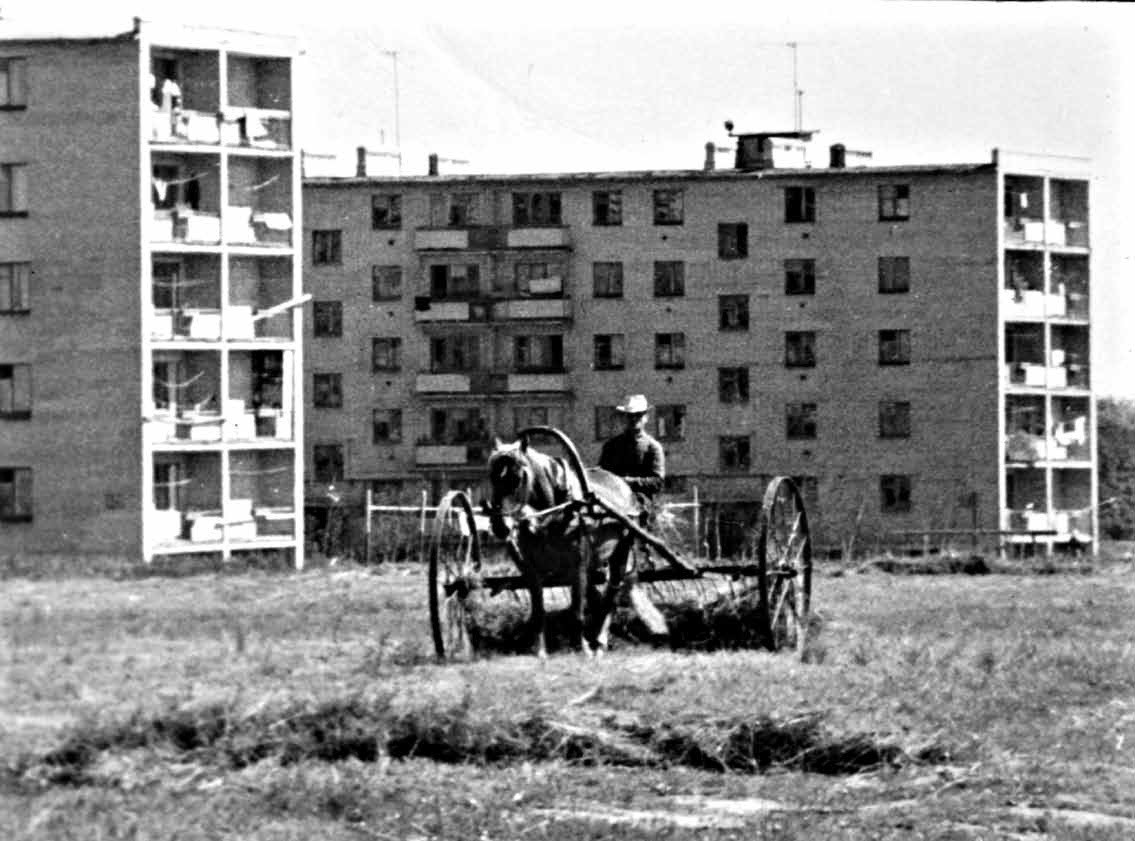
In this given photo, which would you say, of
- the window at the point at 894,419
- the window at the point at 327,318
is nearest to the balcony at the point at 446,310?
the window at the point at 327,318

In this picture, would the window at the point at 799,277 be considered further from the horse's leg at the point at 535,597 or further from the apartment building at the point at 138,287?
the apartment building at the point at 138,287

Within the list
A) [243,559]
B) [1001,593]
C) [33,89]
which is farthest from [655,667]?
[1001,593]

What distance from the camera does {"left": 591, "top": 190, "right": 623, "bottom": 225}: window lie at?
79.2 m

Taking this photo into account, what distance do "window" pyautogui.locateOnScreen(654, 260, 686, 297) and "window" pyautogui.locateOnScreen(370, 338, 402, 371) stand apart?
7524mm

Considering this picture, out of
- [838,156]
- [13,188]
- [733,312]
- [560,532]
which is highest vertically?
[838,156]

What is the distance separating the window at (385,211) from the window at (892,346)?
14.1 metres

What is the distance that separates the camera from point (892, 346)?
7888cm

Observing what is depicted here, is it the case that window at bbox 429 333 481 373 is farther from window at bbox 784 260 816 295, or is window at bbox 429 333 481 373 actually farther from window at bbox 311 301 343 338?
window at bbox 784 260 816 295

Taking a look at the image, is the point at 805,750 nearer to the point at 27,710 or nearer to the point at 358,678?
the point at 358,678

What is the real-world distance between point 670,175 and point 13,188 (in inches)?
2600

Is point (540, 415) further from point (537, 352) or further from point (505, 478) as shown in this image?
point (505, 478)

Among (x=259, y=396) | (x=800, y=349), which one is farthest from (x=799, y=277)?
(x=259, y=396)

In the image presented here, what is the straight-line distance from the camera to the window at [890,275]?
78.8 meters

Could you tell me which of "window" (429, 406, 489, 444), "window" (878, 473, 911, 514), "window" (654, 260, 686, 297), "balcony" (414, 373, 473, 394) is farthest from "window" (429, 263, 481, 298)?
"window" (878, 473, 911, 514)
